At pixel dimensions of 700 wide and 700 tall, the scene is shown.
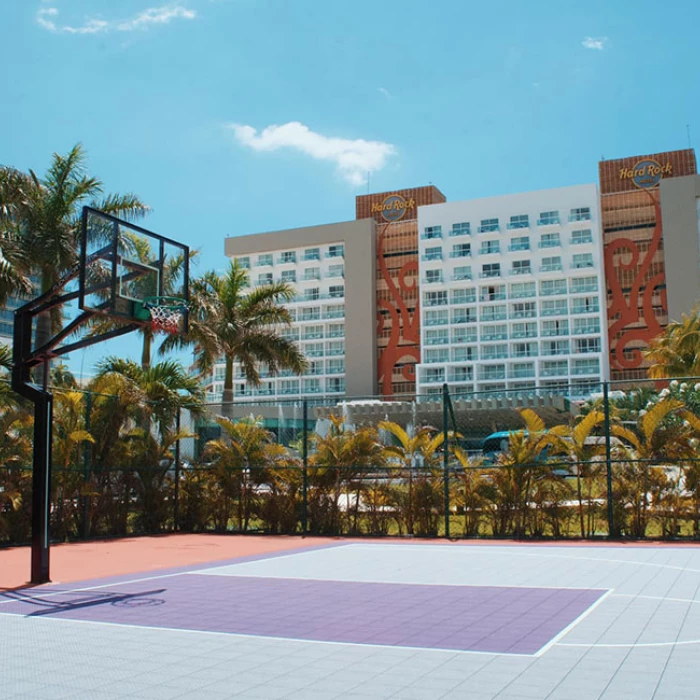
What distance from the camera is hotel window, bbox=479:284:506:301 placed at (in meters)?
86.9

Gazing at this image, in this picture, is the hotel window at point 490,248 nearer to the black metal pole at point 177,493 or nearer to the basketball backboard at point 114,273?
the black metal pole at point 177,493

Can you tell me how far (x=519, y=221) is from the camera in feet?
282

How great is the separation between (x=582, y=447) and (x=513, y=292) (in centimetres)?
7073

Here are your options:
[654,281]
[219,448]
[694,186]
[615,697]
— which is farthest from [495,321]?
[615,697]

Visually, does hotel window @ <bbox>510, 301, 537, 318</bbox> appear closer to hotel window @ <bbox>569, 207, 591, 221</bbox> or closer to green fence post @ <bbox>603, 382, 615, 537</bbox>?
hotel window @ <bbox>569, 207, 591, 221</bbox>

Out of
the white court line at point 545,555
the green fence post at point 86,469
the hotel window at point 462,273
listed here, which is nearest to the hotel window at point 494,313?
the hotel window at point 462,273

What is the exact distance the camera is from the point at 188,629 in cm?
811

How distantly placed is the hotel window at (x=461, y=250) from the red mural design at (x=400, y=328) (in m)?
5.16

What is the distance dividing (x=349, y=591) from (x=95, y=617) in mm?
3174

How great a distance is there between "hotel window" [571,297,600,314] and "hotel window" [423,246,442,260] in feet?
48.1

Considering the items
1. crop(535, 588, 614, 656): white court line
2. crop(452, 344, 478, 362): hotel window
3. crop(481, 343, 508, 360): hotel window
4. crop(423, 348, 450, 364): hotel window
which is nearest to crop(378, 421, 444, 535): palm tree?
crop(535, 588, 614, 656): white court line

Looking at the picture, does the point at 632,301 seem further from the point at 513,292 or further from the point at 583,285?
the point at 513,292

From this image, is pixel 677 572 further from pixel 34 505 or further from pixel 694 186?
pixel 694 186

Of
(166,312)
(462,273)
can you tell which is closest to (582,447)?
(166,312)
